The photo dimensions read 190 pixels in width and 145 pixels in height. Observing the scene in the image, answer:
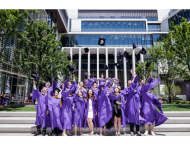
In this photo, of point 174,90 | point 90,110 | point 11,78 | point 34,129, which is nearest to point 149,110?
point 90,110

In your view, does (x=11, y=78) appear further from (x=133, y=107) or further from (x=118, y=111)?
(x=133, y=107)

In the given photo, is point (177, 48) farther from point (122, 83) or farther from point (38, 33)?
point (122, 83)

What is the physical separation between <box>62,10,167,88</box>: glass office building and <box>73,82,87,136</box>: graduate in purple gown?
2989 cm

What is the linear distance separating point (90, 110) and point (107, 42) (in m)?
33.9

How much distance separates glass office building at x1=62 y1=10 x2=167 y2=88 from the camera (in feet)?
120

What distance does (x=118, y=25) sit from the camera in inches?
1588

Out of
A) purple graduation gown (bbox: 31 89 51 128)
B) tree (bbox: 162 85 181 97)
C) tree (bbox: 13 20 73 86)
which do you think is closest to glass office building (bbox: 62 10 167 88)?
tree (bbox: 162 85 181 97)

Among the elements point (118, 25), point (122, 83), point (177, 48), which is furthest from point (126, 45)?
point (177, 48)

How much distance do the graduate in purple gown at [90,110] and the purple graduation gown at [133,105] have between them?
4.41 feet

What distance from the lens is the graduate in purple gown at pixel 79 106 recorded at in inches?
209

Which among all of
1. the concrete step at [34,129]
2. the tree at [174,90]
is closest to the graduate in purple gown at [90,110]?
the concrete step at [34,129]

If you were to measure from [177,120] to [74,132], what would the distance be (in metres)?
4.60

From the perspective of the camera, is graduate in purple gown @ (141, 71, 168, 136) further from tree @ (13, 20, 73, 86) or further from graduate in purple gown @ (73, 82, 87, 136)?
tree @ (13, 20, 73, 86)

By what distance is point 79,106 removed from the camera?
544cm
